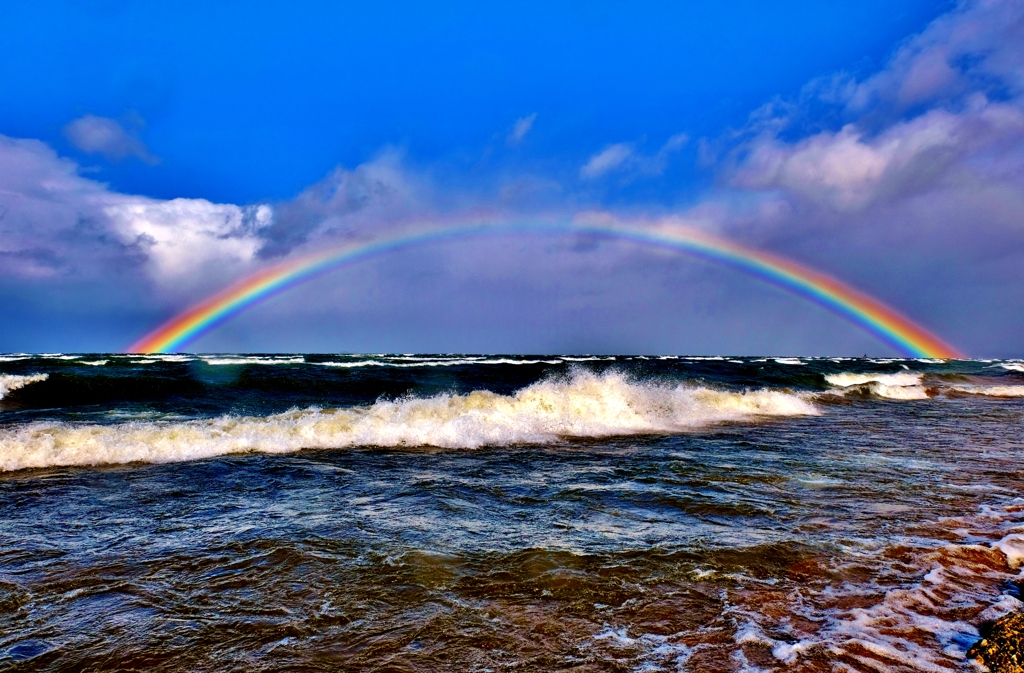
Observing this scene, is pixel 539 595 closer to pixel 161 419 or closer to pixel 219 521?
pixel 219 521

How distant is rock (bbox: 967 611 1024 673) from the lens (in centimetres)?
325

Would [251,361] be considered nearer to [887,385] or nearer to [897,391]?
[897,391]

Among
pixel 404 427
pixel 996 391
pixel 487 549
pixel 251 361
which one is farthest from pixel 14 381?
pixel 996 391

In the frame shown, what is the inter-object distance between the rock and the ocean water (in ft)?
0.39

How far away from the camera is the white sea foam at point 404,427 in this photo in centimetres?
1013

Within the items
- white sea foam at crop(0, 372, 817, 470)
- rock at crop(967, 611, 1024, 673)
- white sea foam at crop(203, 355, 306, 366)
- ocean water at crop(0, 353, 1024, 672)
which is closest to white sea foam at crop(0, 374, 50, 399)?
white sea foam at crop(0, 372, 817, 470)

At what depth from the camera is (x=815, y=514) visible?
675 centimetres

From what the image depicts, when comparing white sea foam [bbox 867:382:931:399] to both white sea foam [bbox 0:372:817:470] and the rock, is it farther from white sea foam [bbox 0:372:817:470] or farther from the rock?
the rock

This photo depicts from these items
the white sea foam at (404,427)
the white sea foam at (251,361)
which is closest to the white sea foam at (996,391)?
the white sea foam at (404,427)

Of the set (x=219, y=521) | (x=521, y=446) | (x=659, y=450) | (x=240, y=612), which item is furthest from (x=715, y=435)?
(x=240, y=612)

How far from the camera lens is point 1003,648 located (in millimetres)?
3414

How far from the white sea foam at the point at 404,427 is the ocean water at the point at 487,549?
0.07 meters

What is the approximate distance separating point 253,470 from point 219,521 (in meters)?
3.18

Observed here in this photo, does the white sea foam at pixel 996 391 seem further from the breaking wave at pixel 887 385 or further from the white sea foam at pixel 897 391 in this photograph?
the white sea foam at pixel 897 391
